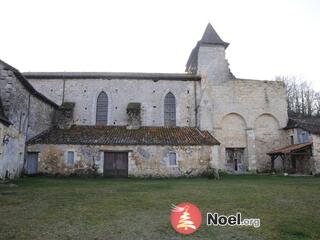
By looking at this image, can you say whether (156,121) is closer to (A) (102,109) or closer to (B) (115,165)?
(A) (102,109)

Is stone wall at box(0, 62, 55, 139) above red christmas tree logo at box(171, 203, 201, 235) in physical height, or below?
above

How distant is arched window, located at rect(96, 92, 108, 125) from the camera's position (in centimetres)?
2423

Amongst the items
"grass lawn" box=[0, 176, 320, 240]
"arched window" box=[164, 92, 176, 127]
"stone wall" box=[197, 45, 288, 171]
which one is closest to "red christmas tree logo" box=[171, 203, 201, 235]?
"grass lawn" box=[0, 176, 320, 240]

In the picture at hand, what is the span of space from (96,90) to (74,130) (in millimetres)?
4895

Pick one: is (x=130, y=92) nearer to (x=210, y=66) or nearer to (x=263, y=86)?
(x=210, y=66)

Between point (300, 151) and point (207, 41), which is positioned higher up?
point (207, 41)

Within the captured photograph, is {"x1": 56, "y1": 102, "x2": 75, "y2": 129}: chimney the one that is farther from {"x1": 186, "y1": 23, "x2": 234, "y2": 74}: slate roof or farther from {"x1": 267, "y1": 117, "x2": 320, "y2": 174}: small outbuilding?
{"x1": 267, "y1": 117, "x2": 320, "y2": 174}: small outbuilding

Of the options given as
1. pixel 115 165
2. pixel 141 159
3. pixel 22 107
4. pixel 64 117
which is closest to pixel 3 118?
pixel 22 107

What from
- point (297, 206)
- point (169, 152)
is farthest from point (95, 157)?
point (297, 206)

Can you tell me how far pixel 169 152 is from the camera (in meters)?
18.8

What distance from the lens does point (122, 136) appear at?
19.9 metres

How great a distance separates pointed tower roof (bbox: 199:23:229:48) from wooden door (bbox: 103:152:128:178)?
13.8 metres

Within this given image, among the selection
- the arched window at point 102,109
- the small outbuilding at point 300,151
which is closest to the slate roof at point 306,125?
the small outbuilding at point 300,151

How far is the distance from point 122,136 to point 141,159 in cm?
239
